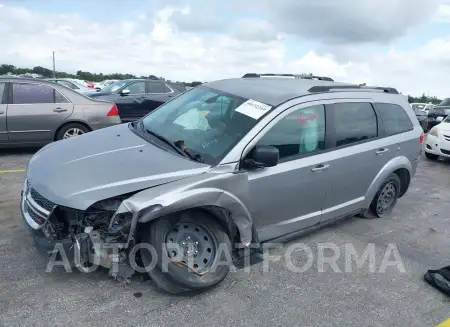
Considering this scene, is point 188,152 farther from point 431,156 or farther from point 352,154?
point 431,156

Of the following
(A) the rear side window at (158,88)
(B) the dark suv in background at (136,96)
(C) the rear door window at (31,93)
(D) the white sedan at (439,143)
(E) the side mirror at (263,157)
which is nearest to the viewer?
(E) the side mirror at (263,157)

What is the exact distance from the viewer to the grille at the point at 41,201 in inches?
124

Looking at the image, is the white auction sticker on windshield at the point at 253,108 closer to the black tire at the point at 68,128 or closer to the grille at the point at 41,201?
the grille at the point at 41,201

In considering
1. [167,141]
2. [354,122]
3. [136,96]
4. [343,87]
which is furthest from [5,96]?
[354,122]

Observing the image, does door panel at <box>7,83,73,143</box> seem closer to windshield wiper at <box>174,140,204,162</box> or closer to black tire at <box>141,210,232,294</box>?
windshield wiper at <box>174,140,204,162</box>

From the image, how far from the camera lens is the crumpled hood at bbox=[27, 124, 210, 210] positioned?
3098 mm

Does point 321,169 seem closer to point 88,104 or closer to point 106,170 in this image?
point 106,170

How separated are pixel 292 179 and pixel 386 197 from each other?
211cm

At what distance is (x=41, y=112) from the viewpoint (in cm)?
779

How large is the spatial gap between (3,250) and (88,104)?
4.83 meters

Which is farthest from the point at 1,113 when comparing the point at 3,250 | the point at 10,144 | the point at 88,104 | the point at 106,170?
the point at 106,170

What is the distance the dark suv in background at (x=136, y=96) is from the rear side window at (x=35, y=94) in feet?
12.7

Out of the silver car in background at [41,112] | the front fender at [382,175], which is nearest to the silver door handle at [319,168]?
the front fender at [382,175]

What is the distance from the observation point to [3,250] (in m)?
3.89
